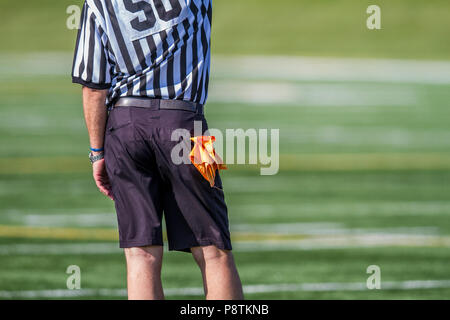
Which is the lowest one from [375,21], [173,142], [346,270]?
[346,270]

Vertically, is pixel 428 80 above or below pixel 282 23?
below

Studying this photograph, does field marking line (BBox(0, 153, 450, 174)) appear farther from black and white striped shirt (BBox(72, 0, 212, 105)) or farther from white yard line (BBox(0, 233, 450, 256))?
black and white striped shirt (BBox(72, 0, 212, 105))

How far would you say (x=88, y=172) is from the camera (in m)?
13.5

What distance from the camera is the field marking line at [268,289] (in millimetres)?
7008

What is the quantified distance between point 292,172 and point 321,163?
3.59 ft

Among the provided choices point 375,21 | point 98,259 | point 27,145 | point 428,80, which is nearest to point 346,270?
point 98,259

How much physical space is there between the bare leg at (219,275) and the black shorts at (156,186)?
4 cm

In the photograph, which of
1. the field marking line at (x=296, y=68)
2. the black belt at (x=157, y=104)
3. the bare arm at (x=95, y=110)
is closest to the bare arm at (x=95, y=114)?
the bare arm at (x=95, y=110)

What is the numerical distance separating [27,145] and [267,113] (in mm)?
6140

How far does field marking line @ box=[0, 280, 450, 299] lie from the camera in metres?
7.01

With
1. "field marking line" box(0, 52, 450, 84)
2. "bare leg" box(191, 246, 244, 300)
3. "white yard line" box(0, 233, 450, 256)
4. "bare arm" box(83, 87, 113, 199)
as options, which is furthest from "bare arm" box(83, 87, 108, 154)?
"field marking line" box(0, 52, 450, 84)

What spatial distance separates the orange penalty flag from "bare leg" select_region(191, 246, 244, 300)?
1.08 feet
